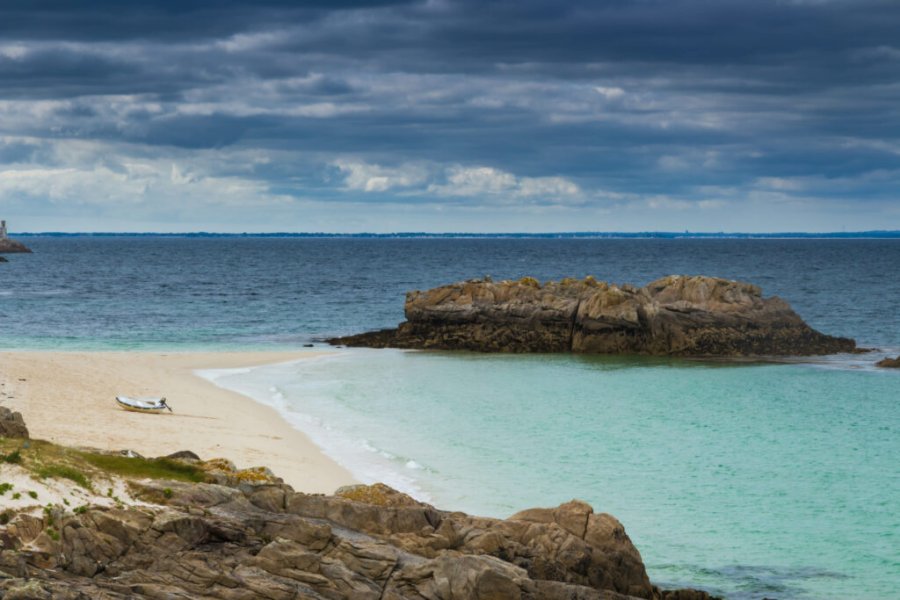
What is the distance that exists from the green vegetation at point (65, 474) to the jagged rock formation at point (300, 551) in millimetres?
847

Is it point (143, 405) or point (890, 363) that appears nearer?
point (143, 405)

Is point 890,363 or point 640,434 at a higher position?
→ point 890,363

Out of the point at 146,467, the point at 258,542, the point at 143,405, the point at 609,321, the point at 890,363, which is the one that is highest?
the point at 609,321

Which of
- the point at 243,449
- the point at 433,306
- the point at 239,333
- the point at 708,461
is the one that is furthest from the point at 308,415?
the point at 239,333

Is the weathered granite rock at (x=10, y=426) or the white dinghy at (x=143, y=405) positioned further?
the white dinghy at (x=143, y=405)

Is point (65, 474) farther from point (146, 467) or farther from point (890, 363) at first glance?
point (890, 363)

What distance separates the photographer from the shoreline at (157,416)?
28.2 metres

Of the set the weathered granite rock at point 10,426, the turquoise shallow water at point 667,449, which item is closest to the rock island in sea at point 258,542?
the weathered granite rock at point 10,426

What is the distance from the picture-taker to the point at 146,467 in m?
19.0

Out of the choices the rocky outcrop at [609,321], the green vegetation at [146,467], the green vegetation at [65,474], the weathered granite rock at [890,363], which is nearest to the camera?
the green vegetation at [65,474]

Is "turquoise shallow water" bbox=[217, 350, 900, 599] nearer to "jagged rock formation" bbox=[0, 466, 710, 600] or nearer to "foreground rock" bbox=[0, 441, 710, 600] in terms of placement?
"jagged rock formation" bbox=[0, 466, 710, 600]

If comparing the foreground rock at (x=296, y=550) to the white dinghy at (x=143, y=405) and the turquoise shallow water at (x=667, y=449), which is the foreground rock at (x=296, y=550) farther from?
the white dinghy at (x=143, y=405)

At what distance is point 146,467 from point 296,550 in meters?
4.61

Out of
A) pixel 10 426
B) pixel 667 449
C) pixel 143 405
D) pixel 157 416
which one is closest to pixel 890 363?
pixel 667 449
